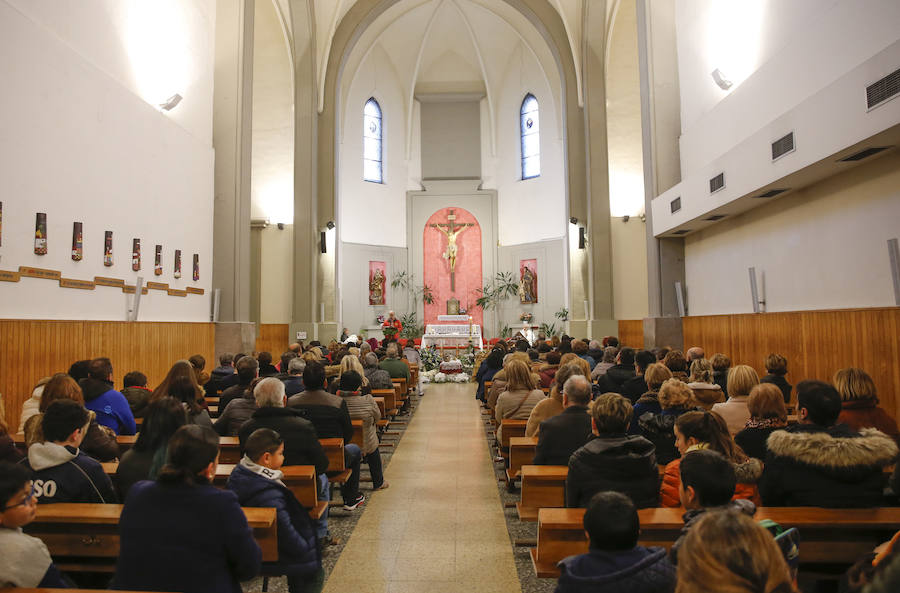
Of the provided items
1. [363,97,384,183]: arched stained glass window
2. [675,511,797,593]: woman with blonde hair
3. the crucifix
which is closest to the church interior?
[675,511,797,593]: woman with blonde hair

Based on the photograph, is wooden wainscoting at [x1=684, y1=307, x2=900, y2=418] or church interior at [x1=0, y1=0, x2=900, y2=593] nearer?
church interior at [x1=0, y1=0, x2=900, y2=593]

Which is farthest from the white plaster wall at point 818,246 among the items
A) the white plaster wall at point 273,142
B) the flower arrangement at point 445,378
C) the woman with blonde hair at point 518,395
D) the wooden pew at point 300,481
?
the white plaster wall at point 273,142

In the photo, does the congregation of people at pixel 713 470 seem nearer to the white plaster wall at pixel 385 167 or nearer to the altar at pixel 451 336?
the altar at pixel 451 336

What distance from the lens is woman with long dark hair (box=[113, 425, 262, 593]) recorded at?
1984mm

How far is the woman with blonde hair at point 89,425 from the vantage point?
2942 millimetres

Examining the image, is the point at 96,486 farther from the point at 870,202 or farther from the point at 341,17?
the point at 341,17

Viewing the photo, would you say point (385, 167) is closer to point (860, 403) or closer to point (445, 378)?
point (445, 378)

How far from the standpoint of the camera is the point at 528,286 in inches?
808

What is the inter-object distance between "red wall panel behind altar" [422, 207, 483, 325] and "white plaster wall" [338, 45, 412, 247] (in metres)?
1.06

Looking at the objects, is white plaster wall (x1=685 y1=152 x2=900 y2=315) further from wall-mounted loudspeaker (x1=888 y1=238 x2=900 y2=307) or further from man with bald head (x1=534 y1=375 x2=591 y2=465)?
man with bald head (x1=534 y1=375 x2=591 y2=465)

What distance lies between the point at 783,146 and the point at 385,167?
16719 mm

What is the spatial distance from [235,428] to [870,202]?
571 cm

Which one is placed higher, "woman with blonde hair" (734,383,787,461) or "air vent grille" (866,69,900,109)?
"air vent grille" (866,69,900,109)

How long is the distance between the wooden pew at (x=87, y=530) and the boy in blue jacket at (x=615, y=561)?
52.3 inches
